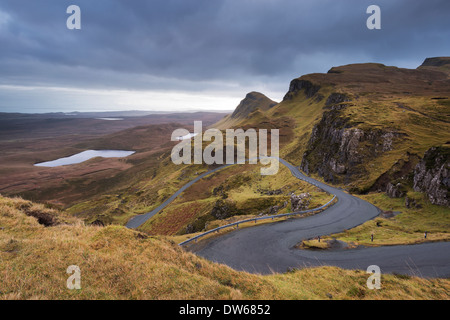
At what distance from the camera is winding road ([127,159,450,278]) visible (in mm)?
15469

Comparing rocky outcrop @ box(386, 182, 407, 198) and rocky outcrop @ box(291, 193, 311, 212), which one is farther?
rocky outcrop @ box(291, 193, 311, 212)

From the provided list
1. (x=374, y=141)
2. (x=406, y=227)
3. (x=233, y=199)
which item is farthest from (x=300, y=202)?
(x=374, y=141)

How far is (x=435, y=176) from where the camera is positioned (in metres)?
28.1

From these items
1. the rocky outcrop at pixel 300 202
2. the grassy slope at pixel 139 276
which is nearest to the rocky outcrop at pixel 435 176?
the rocky outcrop at pixel 300 202

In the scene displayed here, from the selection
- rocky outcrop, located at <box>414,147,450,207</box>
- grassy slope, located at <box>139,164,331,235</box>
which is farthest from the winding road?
rocky outcrop, located at <box>414,147,450,207</box>

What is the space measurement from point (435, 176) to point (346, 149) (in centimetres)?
2213

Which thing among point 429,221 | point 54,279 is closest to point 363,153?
point 429,221

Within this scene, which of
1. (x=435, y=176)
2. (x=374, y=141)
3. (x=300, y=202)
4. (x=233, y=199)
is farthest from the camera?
(x=374, y=141)

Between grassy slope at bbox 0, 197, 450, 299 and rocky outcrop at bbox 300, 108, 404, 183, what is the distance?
37.4m

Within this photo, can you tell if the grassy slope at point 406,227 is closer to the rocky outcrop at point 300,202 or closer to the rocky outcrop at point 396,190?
the rocky outcrop at point 396,190

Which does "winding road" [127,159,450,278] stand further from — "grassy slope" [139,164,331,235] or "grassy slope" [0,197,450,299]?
"grassy slope" [139,164,331,235]

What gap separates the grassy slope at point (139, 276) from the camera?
844 centimetres

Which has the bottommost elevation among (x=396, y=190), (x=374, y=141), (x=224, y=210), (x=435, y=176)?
(x=224, y=210)

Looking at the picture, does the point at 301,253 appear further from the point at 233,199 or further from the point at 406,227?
the point at 233,199
